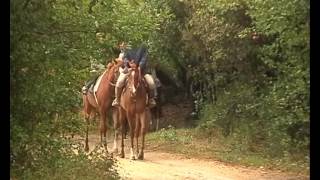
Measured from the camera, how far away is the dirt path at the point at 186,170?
1305cm

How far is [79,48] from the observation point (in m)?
9.59

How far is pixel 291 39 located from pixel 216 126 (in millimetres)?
11695

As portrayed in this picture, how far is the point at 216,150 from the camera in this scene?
1816 centimetres

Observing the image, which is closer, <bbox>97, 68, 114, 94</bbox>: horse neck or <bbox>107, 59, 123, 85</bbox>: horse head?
<bbox>107, 59, 123, 85</bbox>: horse head

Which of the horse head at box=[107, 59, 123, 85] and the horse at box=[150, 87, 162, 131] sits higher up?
the horse head at box=[107, 59, 123, 85]

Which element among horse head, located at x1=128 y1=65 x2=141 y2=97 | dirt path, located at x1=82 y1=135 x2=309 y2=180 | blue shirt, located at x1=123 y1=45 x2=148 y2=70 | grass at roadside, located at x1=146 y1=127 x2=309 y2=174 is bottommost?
dirt path, located at x1=82 y1=135 x2=309 y2=180

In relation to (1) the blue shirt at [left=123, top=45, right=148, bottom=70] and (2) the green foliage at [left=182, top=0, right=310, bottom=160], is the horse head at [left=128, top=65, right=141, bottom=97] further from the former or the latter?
(2) the green foliage at [left=182, top=0, right=310, bottom=160]

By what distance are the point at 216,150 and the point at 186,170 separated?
163 inches

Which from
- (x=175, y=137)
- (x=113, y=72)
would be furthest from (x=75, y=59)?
(x=175, y=137)

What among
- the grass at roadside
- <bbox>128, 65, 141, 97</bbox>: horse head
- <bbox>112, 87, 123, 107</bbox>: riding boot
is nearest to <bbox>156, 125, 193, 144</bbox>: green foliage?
the grass at roadside

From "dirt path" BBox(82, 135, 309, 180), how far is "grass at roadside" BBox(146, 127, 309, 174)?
1.28 ft

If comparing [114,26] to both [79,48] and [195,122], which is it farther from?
[195,122]

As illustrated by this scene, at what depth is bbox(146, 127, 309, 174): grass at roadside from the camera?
14.3m

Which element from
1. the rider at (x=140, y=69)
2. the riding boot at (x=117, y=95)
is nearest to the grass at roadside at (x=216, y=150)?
the rider at (x=140, y=69)
